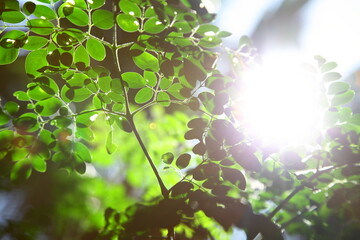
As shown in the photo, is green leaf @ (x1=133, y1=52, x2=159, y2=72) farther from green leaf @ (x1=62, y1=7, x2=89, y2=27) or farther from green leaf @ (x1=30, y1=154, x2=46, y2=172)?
green leaf @ (x1=30, y1=154, x2=46, y2=172)

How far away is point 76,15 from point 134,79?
13.1 inches

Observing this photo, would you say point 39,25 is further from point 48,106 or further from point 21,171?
point 21,171

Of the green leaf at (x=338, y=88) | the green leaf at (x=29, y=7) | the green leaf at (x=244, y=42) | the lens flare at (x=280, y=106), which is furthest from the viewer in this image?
the green leaf at (x=244, y=42)

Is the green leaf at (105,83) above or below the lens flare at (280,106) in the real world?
below

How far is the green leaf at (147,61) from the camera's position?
1168 mm

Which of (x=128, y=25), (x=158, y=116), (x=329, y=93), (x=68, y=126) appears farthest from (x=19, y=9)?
(x=158, y=116)

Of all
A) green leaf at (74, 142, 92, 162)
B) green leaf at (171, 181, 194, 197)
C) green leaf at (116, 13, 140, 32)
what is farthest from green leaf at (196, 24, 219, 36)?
green leaf at (74, 142, 92, 162)

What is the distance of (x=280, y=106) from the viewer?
1.20 m

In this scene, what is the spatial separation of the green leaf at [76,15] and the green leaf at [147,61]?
252mm

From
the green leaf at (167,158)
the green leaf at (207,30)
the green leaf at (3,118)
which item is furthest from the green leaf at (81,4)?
the green leaf at (167,158)

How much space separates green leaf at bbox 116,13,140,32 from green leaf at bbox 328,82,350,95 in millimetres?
880

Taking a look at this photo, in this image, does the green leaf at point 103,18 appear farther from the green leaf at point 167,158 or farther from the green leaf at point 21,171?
the green leaf at point 21,171

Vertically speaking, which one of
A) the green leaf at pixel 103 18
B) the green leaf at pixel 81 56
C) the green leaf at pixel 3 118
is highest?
the green leaf at pixel 103 18

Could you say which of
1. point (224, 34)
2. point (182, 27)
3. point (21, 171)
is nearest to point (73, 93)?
point (21, 171)
